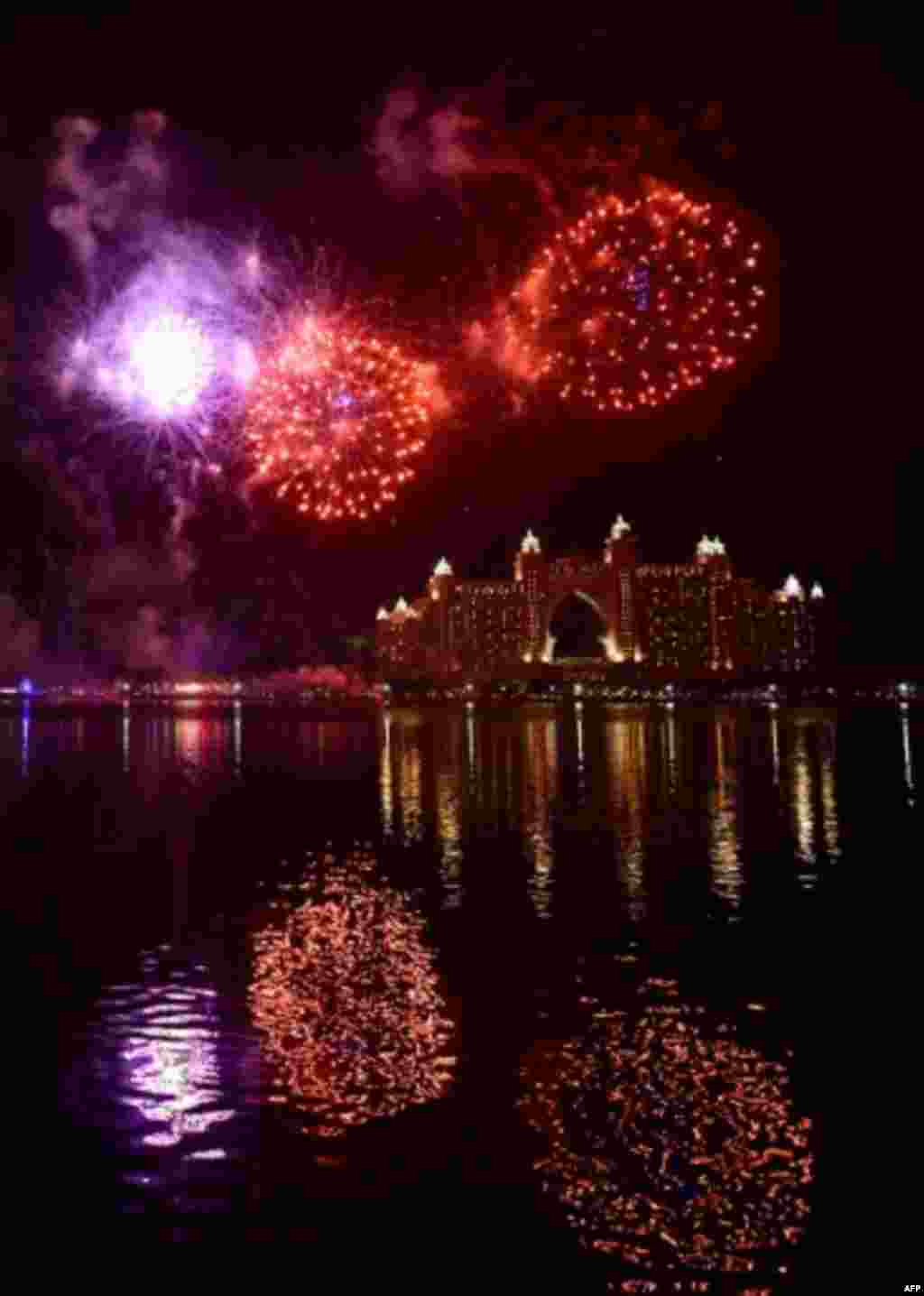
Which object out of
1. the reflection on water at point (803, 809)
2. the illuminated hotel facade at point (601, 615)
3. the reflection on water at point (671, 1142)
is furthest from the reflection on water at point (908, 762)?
the illuminated hotel facade at point (601, 615)

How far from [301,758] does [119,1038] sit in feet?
70.9

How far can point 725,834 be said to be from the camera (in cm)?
1597

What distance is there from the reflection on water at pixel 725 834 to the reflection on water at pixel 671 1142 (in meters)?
4.31

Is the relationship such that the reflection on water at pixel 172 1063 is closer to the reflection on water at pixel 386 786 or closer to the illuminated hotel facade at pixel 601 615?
the reflection on water at pixel 386 786

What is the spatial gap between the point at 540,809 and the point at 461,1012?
34.8 feet

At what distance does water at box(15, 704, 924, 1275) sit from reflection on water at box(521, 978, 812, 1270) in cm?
2

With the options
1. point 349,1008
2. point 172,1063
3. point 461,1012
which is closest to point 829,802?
point 461,1012

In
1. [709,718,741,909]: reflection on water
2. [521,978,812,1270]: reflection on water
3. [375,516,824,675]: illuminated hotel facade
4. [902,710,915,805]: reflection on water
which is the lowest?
[521,978,812,1270]: reflection on water

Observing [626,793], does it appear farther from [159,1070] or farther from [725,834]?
[159,1070]

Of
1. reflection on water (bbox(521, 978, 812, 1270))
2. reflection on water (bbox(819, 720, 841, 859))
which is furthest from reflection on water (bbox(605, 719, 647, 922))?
reflection on water (bbox(521, 978, 812, 1270))

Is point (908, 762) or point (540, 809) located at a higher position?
point (908, 762)

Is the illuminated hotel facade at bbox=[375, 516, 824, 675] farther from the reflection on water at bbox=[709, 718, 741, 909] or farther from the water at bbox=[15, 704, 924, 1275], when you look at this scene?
the water at bbox=[15, 704, 924, 1275]

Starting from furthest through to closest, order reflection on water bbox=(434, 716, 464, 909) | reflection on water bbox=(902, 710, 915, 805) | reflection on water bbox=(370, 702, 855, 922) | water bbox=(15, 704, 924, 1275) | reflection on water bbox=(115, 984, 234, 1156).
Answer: reflection on water bbox=(902, 710, 915, 805) < reflection on water bbox=(370, 702, 855, 922) < reflection on water bbox=(434, 716, 464, 909) < reflection on water bbox=(115, 984, 234, 1156) < water bbox=(15, 704, 924, 1275)

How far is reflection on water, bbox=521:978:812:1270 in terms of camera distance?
5254 mm
